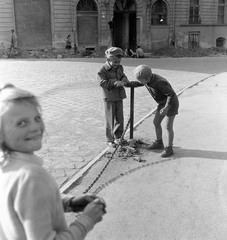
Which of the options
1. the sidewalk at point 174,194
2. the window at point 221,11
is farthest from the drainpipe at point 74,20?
the sidewalk at point 174,194

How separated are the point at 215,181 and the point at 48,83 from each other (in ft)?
30.4

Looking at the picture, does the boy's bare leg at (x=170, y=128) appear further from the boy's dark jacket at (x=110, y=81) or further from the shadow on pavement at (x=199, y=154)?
the boy's dark jacket at (x=110, y=81)

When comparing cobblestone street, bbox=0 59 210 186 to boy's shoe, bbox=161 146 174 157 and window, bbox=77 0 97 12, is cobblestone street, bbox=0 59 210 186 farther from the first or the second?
window, bbox=77 0 97 12

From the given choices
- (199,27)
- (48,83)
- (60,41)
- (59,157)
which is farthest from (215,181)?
(199,27)

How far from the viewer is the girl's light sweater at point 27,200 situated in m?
1.48

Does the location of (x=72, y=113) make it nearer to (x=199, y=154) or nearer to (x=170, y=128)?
(x=170, y=128)

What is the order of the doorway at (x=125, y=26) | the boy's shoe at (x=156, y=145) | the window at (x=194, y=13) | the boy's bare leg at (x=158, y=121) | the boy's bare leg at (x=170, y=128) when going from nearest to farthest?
the boy's bare leg at (x=170, y=128), the boy's bare leg at (x=158, y=121), the boy's shoe at (x=156, y=145), the doorway at (x=125, y=26), the window at (x=194, y=13)

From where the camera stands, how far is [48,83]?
41.5ft

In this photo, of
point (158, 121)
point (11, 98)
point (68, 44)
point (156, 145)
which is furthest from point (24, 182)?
point (68, 44)

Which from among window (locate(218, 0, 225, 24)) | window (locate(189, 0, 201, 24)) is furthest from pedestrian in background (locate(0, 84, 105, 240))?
window (locate(218, 0, 225, 24))

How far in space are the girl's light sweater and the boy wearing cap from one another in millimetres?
3818

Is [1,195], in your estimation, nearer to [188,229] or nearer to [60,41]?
[188,229]

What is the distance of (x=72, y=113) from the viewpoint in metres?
8.19

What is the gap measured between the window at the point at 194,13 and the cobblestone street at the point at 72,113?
18.4 m
